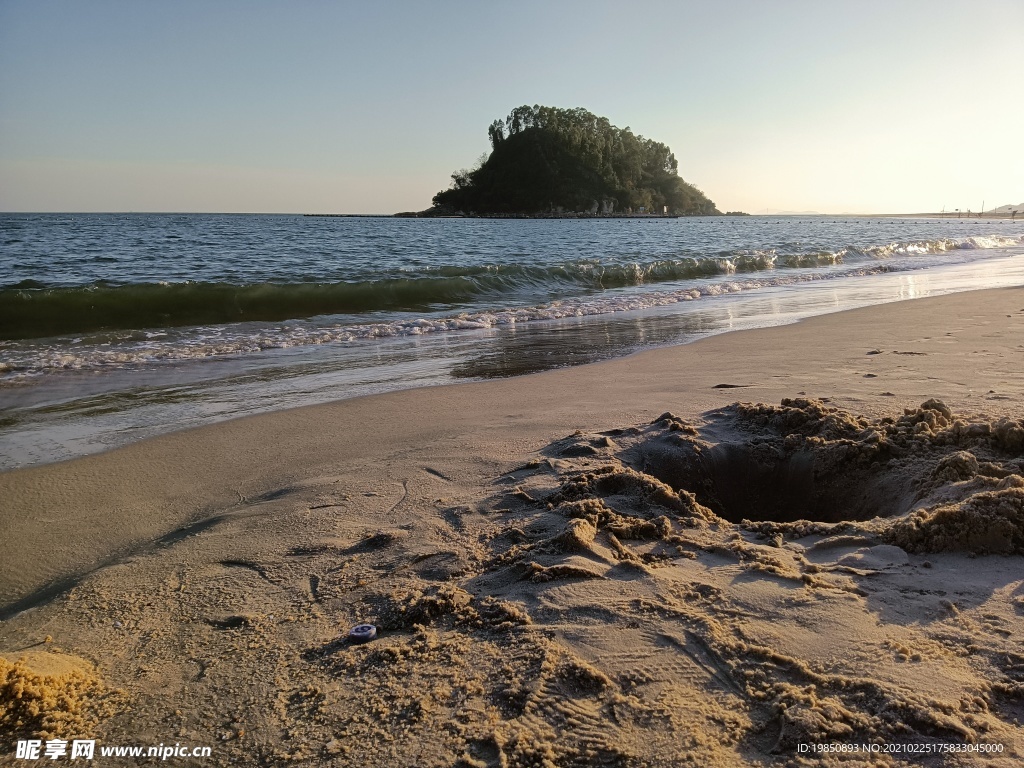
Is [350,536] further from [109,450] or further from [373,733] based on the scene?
[109,450]

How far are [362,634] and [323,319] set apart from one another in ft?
27.9

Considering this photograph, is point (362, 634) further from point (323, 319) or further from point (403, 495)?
point (323, 319)

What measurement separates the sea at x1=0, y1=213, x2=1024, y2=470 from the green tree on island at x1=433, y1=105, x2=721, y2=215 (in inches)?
3730

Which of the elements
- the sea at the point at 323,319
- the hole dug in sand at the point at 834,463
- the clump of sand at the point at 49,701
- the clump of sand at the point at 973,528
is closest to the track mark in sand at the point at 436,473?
the hole dug in sand at the point at 834,463

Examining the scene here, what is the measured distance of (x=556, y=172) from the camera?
109 meters

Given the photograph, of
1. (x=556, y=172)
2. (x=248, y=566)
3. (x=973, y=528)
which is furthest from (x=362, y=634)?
(x=556, y=172)

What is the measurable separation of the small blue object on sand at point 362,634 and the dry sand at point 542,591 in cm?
3

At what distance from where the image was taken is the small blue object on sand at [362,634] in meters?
1.78

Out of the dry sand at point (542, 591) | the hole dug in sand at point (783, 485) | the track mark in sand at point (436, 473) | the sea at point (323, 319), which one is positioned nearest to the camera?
the dry sand at point (542, 591)

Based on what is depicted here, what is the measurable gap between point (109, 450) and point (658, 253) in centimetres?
1946

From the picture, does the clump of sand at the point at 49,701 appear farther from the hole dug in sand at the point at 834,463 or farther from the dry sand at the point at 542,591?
the hole dug in sand at the point at 834,463

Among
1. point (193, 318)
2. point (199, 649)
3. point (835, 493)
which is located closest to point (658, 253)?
point (193, 318)

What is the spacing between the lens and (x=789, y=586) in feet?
6.39

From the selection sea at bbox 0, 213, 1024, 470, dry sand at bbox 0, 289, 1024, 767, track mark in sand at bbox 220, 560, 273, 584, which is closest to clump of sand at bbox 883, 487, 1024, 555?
dry sand at bbox 0, 289, 1024, 767
